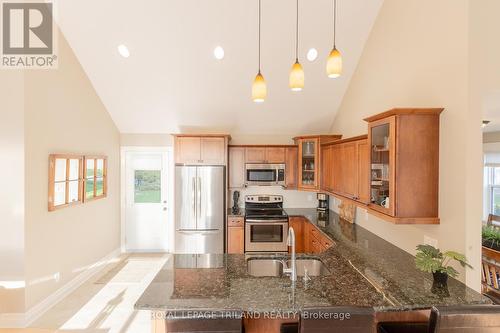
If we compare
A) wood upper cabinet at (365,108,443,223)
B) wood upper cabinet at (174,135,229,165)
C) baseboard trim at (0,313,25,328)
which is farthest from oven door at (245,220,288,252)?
baseboard trim at (0,313,25,328)

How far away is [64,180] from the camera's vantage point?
378 cm

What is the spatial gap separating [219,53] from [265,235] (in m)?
3.05

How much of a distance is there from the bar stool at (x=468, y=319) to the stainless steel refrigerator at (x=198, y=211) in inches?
148

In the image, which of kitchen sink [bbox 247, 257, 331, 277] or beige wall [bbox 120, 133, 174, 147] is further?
beige wall [bbox 120, 133, 174, 147]

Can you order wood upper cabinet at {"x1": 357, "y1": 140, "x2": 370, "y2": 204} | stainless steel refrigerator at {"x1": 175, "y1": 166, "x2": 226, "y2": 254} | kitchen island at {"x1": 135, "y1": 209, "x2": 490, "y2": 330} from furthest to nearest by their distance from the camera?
stainless steel refrigerator at {"x1": 175, "y1": 166, "x2": 226, "y2": 254}, wood upper cabinet at {"x1": 357, "y1": 140, "x2": 370, "y2": 204}, kitchen island at {"x1": 135, "y1": 209, "x2": 490, "y2": 330}

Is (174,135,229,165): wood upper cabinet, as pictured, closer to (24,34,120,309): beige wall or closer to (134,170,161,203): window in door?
(134,170,161,203): window in door

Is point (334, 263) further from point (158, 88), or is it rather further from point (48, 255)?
point (158, 88)

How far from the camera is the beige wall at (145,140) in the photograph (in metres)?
5.60

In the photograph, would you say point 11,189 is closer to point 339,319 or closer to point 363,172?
point 339,319

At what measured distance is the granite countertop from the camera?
1.78 meters

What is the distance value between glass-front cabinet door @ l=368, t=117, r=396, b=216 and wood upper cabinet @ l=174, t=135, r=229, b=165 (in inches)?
112

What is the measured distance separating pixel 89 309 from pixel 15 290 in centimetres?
81

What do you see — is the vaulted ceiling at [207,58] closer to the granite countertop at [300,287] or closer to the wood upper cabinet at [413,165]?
the wood upper cabinet at [413,165]

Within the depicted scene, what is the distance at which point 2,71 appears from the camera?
3033 mm
